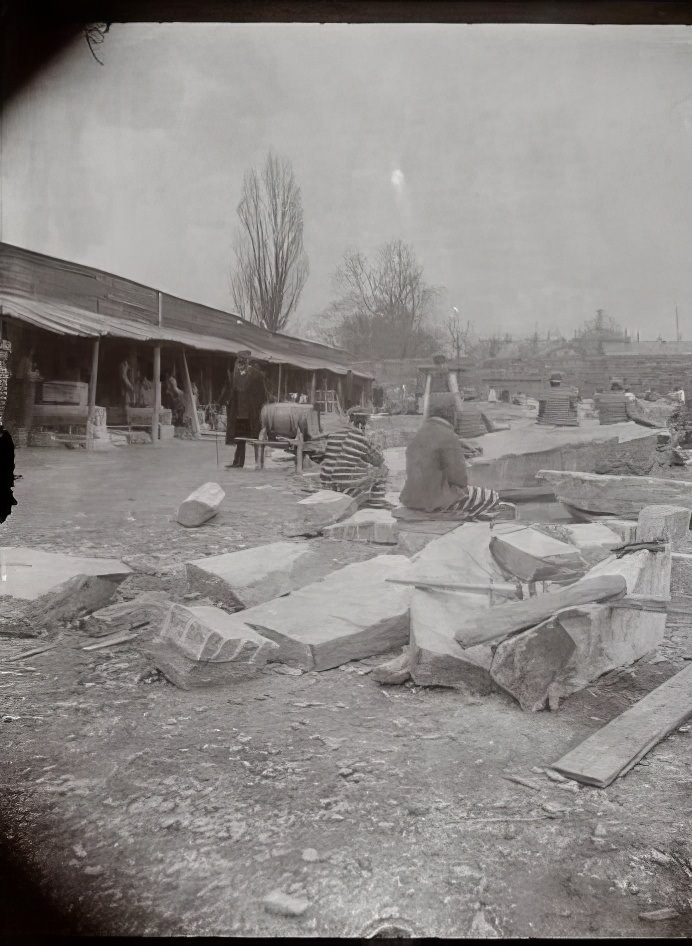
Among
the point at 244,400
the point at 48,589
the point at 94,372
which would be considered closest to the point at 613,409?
the point at 244,400

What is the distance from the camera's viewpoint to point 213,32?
91.1 inches

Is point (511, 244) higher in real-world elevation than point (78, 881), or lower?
higher

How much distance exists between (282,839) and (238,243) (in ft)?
6.38

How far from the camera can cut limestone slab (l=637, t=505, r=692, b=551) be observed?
231cm

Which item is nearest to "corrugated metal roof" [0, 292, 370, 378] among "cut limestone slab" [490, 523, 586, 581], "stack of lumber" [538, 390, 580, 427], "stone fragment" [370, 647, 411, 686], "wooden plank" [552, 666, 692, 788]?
"stack of lumber" [538, 390, 580, 427]

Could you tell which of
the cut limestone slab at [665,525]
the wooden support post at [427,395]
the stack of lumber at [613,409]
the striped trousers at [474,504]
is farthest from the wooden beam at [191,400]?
the cut limestone slab at [665,525]

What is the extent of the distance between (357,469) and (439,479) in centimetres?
30

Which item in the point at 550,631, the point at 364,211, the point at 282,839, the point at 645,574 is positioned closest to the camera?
the point at 282,839

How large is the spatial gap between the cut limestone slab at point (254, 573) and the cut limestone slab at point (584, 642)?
2.32 feet

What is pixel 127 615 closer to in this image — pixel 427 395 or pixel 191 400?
pixel 191 400

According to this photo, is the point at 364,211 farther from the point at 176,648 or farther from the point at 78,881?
Answer: the point at 78,881

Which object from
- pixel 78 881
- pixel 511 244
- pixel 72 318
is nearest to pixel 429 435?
pixel 511 244

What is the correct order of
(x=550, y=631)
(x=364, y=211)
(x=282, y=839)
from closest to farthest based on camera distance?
(x=282, y=839), (x=550, y=631), (x=364, y=211)

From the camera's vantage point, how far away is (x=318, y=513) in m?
2.44
